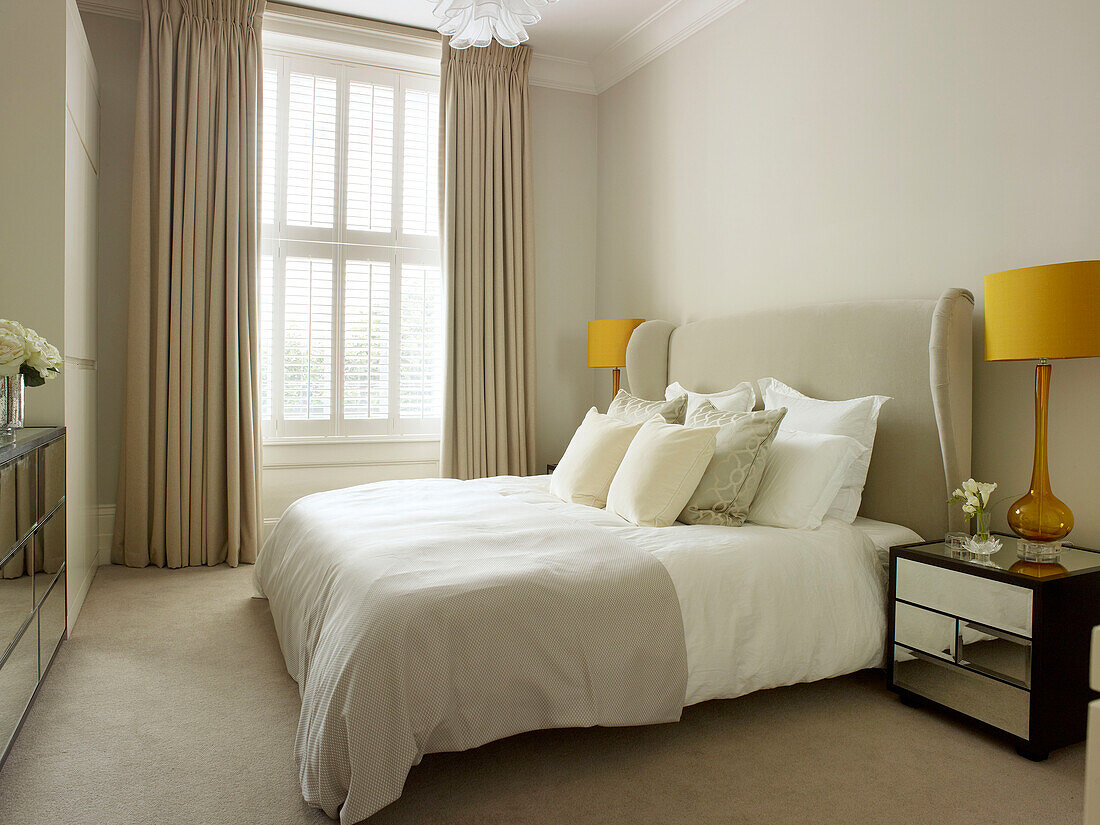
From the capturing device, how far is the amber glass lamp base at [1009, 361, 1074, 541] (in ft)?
7.02

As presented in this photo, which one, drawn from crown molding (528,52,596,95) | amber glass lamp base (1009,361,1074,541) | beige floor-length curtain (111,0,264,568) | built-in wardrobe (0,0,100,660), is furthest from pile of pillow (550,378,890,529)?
crown molding (528,52,596,95)

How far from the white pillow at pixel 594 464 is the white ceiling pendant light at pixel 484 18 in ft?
5.08

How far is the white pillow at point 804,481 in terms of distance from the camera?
253 centimetres

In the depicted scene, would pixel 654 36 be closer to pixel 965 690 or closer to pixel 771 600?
pixel 771 600

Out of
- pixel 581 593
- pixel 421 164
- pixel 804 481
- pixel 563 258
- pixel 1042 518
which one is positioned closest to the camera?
pixel 581 593

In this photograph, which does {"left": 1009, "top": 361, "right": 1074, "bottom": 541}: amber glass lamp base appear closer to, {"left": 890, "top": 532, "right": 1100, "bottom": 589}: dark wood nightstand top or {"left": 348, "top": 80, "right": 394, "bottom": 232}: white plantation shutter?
{"left": 890, "top": 532, "right": 1100, "bottom": 589}: dark wood nightstand top

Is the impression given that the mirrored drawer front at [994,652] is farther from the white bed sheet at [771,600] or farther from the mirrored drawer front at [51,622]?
the mirrored drawer front at [51,622]

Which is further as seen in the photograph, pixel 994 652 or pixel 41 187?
pixel 41 187

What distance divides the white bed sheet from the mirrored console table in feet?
5.49

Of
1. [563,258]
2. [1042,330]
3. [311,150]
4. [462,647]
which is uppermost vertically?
[311,150]

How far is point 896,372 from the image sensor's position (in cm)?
273

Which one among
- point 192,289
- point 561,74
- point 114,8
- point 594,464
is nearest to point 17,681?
point 594,464

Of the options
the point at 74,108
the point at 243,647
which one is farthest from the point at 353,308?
the point at 243,647

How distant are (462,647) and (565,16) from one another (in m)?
3.70
